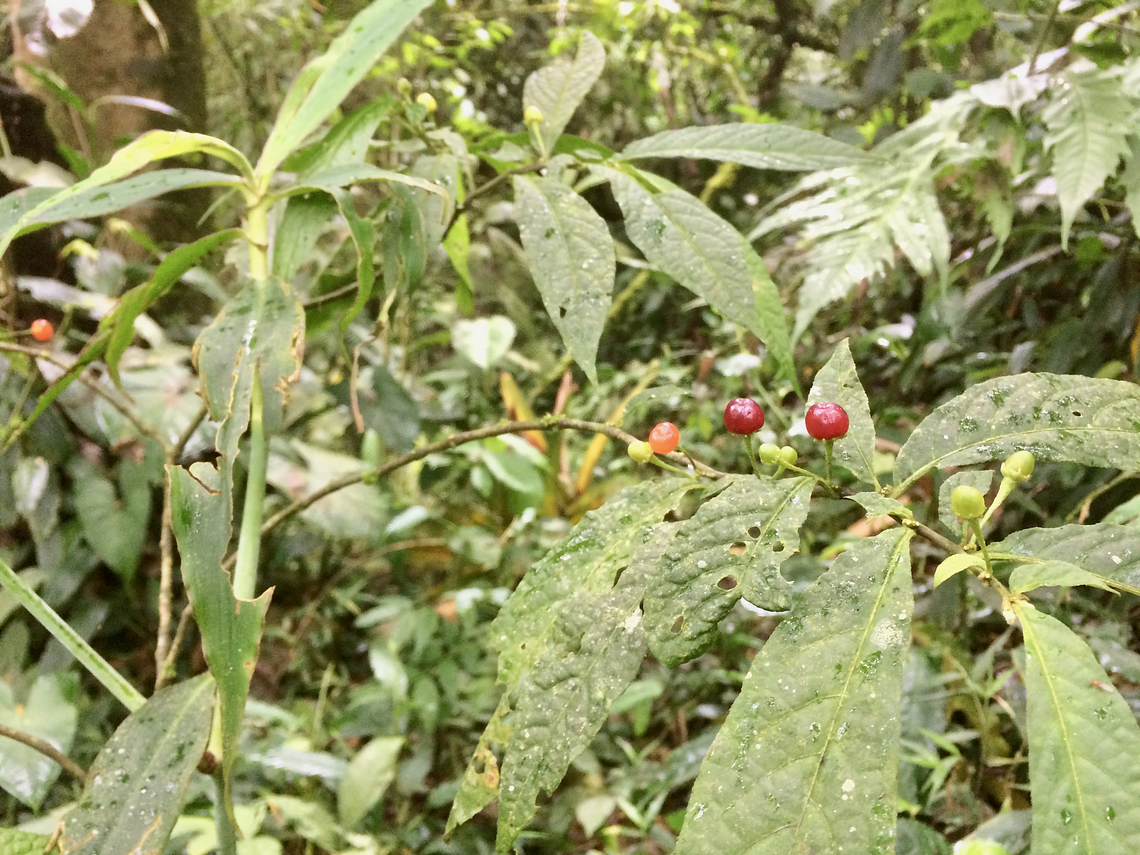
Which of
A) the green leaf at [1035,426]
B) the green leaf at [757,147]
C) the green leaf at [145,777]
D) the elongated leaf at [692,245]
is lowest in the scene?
the green leaf at [145,777]

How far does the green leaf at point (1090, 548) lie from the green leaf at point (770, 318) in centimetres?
19

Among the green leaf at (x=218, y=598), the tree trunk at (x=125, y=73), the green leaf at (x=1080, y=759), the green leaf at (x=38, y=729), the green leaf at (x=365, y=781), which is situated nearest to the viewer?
the green leaf at (x=1080, y=759)

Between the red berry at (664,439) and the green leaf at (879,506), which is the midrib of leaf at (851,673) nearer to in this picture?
the green leaf at (879,506)

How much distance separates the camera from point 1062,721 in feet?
0.73

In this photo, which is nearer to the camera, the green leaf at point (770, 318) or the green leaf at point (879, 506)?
the green leaf at point (879, 506)

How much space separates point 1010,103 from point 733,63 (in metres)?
1.69

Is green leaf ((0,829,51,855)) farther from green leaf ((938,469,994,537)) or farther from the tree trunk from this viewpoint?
the tree trunk

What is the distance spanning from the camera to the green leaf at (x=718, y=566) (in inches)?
10.3

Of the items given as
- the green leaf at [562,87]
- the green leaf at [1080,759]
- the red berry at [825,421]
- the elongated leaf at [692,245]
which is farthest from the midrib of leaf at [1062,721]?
the green leaf at [562,87]

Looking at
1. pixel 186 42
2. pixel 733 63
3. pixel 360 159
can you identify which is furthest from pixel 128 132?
pixel 733 63

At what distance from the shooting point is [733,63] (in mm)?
2205

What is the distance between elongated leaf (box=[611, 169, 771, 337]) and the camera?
0.41 metres

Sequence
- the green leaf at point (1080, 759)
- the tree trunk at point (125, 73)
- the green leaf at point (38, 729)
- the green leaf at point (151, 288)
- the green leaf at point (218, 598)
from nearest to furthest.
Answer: the green leaf at point (1080, 759) → the green leaf at point (218, 598) → the green leaf at point (151, 288) → the green leaf at point (38, 729) → the tree trunk at point (125, 73)

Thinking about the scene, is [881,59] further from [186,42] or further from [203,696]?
[203,696]
